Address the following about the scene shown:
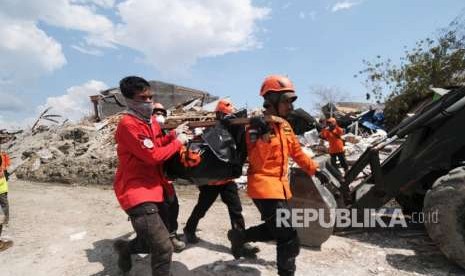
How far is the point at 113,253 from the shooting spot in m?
4.38

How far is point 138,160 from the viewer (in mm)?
3088

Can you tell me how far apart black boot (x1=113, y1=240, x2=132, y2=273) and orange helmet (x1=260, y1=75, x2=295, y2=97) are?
184 centimetres

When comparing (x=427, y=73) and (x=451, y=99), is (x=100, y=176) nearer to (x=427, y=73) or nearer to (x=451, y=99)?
(x=451, y=99)

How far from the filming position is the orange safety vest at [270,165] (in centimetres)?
320

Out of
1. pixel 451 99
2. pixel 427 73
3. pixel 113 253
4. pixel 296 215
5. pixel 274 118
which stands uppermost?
pixel 427 73

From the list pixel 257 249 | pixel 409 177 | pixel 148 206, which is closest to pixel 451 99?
pixel 409 177

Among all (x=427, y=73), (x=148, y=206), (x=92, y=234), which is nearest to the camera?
(x=148, y=206)

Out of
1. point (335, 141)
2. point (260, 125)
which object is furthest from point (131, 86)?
point (335, 141)

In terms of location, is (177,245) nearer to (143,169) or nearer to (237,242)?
(237,242)

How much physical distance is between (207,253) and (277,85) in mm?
1977

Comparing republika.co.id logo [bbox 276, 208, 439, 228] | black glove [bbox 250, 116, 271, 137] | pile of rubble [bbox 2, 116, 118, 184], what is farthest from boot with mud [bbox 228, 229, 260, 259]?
pile of rubble [bbox 2, 116, 118, 184]

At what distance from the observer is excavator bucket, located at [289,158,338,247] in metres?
4.06

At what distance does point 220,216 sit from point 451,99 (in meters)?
3.36

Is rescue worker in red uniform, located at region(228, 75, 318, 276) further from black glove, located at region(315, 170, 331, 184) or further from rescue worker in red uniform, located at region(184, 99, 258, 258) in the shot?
rescue worker in red uniform, located at region(184, 99, 258, 258)
